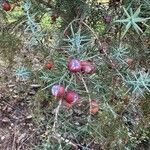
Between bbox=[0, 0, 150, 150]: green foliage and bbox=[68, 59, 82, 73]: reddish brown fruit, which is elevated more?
bbox=[68, 59, 82, 73]: reddish brown fruit

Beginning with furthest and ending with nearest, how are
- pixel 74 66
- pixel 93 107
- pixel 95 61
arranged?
pixel 95 61, pixel 93 107, pixel 74 66

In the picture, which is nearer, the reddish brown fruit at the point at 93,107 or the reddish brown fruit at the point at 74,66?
the reddish brown fruit at the point at 74,66

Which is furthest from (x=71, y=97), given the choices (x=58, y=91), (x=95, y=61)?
(x=95, y=61)

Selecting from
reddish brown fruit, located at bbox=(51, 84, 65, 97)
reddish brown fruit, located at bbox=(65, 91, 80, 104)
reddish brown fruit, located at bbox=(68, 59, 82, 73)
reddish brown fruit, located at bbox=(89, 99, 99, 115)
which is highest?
reddish brown fruit, located at bbox=(68, 59, 82, 73)

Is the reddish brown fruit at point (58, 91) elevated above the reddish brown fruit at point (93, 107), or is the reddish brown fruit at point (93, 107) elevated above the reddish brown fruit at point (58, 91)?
the reddish brown fruit at point (58, 91)

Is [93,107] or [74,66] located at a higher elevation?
[74,66]

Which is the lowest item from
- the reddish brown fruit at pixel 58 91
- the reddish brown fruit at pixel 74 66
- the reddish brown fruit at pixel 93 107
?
the reddish brown fruit at pixel 93 107

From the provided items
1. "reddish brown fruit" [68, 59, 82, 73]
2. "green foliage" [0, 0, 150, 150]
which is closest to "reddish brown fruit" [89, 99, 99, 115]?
"green foliage" [0, 0, 150, 150]

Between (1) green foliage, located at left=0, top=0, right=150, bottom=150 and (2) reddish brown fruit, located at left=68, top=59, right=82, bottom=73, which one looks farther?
(1) green foliage, located at left=0, top=0, right=150, bottom=150

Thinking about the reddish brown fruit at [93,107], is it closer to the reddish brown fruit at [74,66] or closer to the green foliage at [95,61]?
the green foliage at [95,61]

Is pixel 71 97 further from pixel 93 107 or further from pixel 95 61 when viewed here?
pixel 95 61

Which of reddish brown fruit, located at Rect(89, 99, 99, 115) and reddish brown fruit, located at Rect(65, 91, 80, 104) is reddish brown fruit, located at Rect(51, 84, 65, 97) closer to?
reddish brown fruit, located at Rect(65, 91, 80, 104)

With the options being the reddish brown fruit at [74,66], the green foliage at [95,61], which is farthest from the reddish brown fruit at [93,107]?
the reddish brown fruit at [74,66]

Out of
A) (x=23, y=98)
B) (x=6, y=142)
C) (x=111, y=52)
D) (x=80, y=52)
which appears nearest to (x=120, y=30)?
(x=111, y=52)
